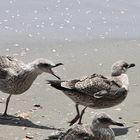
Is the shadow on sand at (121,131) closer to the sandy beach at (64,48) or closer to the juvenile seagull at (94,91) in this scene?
the sandy beach at (64,48)

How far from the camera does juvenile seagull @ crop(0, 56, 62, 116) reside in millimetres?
11328

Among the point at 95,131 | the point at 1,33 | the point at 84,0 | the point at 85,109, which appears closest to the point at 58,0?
the point at 84,0

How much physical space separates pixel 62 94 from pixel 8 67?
117cm

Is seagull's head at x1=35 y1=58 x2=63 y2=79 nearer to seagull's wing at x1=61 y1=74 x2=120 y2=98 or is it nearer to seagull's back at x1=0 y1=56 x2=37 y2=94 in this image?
seagull's back at x1=0 y1=56 x2=37 y2=94

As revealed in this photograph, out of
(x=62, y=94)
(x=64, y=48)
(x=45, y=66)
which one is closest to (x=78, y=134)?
(x=45, y=66)

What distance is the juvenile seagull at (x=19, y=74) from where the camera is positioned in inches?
446

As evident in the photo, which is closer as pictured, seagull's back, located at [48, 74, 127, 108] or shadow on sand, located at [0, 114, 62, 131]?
shadow on sand, located at [0, 114, 62, 131]

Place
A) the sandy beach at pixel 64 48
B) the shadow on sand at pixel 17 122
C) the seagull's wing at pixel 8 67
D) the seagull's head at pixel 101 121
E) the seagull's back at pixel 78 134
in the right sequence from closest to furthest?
the seagull's back at pixel 78 134 → the seagull's head at pixel 101 121 → the shadow on sand at pixel 17 122 → the sandy beach at pixel 64 48 → the seagull's wing at pixel 8 67

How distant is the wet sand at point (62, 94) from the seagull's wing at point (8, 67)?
0.54 metres

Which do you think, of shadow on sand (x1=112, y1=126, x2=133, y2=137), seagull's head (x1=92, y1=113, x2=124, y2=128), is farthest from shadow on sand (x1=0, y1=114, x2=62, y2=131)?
seagull's head (x1=92, y1=113, x2=124, y2=128)

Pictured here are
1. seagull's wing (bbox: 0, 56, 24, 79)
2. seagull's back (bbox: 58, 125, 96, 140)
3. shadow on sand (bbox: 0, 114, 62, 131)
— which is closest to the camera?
seagull's back (bbox: 58, 125, 96, 140)

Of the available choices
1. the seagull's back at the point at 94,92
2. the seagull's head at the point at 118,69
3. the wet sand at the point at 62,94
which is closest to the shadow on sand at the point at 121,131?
the wet sand at the point at 62,94

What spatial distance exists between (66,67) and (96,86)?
7.88 feet

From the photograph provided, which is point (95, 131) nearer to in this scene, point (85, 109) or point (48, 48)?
point (85, 109)
